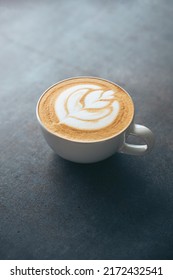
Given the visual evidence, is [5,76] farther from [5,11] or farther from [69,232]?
[69,232]

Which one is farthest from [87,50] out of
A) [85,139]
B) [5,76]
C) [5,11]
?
[85,139]

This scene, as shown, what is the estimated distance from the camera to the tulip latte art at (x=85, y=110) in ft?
2.40

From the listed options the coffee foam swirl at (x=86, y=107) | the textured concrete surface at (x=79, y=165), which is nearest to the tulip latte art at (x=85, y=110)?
the coffee foam swirl at (x=86, y=107)

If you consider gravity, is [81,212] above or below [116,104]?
below

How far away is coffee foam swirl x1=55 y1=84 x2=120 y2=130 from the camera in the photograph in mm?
747

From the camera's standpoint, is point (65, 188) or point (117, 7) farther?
point (117, 7)

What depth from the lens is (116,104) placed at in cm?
80

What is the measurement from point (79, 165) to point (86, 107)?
0.16 metres

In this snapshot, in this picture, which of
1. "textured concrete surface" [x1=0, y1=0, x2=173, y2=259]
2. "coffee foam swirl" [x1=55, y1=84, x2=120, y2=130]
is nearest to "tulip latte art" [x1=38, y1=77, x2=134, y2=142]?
"coffee foam swirl" [x1=55, y1=84, x2=120, y2=130]

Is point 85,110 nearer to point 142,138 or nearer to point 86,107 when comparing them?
point 86,107

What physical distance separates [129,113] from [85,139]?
14cm

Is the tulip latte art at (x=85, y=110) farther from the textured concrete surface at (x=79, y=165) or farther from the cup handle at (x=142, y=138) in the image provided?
the textured concrete surface at (x=79, y=165)

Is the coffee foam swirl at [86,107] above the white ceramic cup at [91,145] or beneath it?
above

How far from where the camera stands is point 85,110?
770 mm
